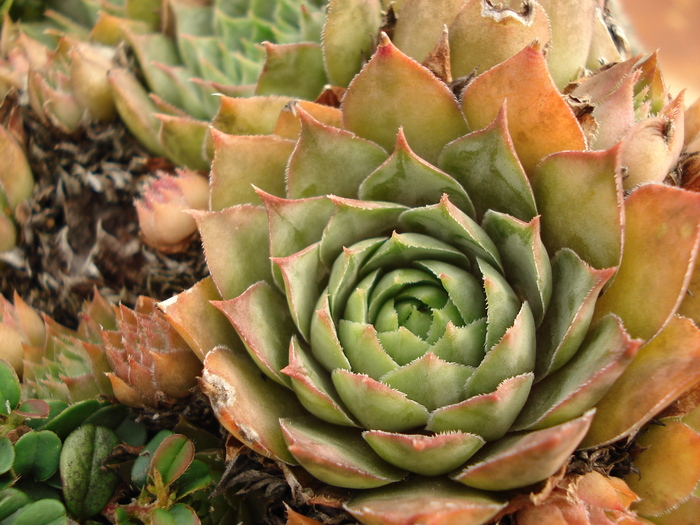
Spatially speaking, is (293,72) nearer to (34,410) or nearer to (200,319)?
(200,319)

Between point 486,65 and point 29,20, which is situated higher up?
point 486,65

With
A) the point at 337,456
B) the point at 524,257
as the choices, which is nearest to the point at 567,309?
the point at 524,257

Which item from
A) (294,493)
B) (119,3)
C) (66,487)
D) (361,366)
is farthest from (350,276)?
(119,3)

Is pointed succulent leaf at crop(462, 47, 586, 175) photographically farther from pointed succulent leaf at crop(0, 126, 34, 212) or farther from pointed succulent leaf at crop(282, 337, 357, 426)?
pointed succulent leaf at crop(0, 126, 34, 212)

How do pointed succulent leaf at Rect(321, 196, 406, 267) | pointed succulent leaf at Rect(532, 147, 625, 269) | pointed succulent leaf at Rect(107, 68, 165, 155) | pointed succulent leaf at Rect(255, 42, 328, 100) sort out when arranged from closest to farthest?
pointed succulent leaf at Rect(532, 147, 625, 269), pointed succulent leaf at Rect(321, 196, 406, 267), pointed succulent leaf at Rect(255, 42, 328, 100), pointed succulent leaf at Rect(107, 68, 165, 155)

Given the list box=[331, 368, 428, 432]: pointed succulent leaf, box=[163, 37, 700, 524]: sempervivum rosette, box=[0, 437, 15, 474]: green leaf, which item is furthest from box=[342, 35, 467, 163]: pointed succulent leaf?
box=[0, 437, 15, 474]: green leaf

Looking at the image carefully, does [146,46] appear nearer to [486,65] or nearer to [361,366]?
[486,65]

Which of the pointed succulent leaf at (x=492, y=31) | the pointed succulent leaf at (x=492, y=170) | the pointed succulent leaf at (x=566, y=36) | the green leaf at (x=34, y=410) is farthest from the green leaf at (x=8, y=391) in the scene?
the pointed succulent leaf at (x=566, y=36)

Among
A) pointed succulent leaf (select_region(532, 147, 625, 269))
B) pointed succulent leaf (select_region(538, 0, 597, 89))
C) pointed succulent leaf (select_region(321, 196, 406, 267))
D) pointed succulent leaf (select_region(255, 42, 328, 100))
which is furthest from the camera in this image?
pointed succulent leaf (select_region(255, 42, 328, 100))
